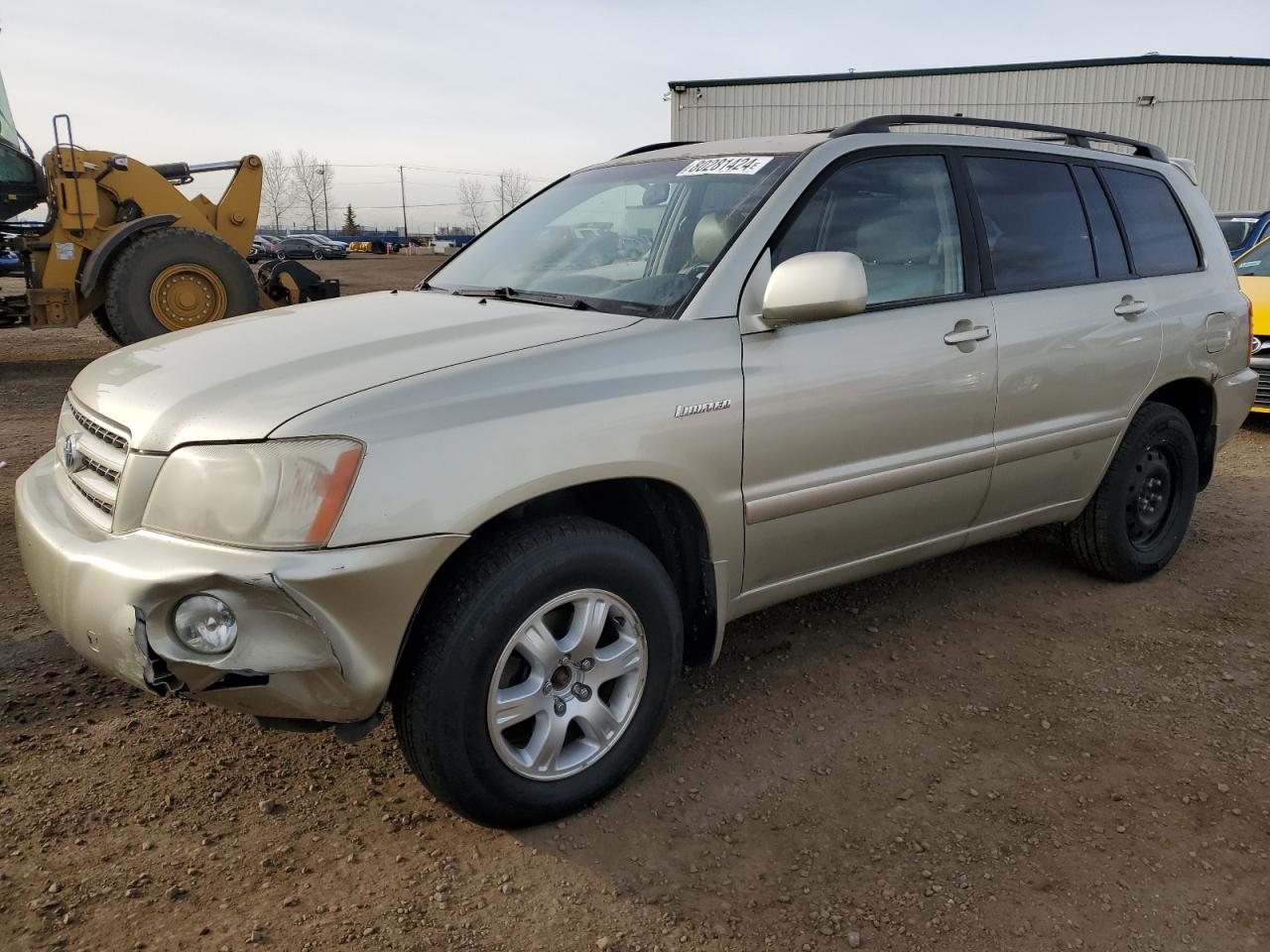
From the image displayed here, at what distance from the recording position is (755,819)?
2.58 m

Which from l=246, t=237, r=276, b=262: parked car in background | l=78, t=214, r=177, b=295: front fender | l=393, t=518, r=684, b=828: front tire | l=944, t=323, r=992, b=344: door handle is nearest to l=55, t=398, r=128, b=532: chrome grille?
l=393, t=518, r=684, b=828: front tire

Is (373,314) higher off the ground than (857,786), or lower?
higher

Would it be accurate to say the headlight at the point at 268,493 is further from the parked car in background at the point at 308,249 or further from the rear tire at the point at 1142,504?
the parked car in background at the point at 308,249

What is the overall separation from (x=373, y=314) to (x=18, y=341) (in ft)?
38.4

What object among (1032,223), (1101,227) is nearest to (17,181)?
(1032,223)

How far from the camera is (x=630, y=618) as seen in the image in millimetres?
2555

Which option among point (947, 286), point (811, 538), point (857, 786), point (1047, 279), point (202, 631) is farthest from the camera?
point (1047, 279)

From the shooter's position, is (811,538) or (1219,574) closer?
(811,538)

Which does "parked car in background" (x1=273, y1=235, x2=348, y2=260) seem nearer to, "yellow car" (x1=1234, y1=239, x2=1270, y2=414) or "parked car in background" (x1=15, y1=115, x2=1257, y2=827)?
"yellow car" (x1=1234, y1=239, x2=1270, y2=414)

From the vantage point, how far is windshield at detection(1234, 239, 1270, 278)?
8102mm

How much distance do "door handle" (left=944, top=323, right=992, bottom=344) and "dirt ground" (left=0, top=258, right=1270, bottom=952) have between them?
45.8 inches

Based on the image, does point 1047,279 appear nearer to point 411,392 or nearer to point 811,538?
point 811,538

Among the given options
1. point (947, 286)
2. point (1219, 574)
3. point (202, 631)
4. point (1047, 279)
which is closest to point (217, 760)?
point (202, 631)

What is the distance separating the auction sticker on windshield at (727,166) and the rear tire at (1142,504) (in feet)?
6.55
